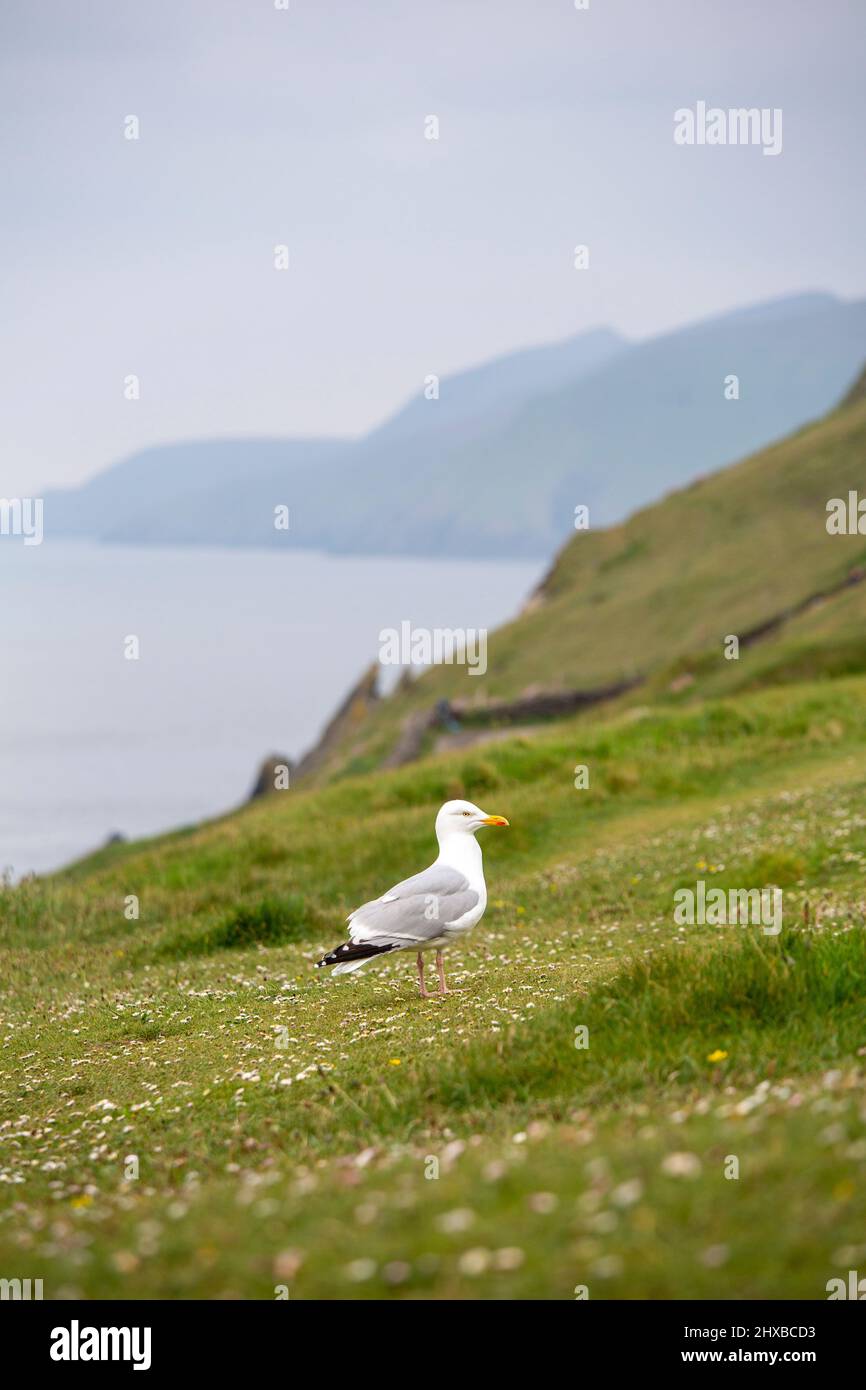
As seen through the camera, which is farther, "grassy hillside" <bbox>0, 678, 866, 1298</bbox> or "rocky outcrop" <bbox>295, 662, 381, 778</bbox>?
"rocky outcrop" <bbox>295, 662, 381, 778</bbox>

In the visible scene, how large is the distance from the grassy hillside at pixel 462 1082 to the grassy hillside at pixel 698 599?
20.2 metres

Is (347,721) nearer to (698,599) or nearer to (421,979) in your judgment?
(698,599)

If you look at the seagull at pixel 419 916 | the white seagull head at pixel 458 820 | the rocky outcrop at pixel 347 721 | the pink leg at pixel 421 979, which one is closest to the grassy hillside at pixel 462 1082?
the pink leg at pixel 421 979

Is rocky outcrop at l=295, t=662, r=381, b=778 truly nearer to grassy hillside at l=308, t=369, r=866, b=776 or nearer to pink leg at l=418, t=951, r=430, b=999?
grassy hillside at l=308, t=369, r=866, b=776

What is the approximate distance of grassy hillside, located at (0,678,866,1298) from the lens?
675 centimetres

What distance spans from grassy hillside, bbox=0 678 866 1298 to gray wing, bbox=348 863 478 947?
0.89 metres

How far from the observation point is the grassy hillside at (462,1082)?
22.1 ft

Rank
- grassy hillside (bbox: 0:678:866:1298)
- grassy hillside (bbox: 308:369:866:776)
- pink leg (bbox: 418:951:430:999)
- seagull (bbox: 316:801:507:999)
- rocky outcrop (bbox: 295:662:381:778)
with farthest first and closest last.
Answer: rocky outcrop (bbox: 295:662:381:778), grassy hillside (bbox: 308:369:866:776), pink leg (bbox: 418:951:430:999), seagull (bbox: 316:801:507:999), grassy hillside (bbox: 0:678:866:1298)

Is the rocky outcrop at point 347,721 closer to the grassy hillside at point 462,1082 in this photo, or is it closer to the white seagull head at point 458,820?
the grassy hillside at point 462,1082

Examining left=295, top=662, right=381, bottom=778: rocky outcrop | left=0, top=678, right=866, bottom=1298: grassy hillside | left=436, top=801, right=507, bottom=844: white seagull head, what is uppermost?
left=295, top=662, right=381, bottom=778: rocky outcrop

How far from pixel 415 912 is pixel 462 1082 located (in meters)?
3.00

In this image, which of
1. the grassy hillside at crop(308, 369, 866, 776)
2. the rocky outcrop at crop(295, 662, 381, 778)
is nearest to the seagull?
the grassy hillside at crop(308, 369, 866, 776)
